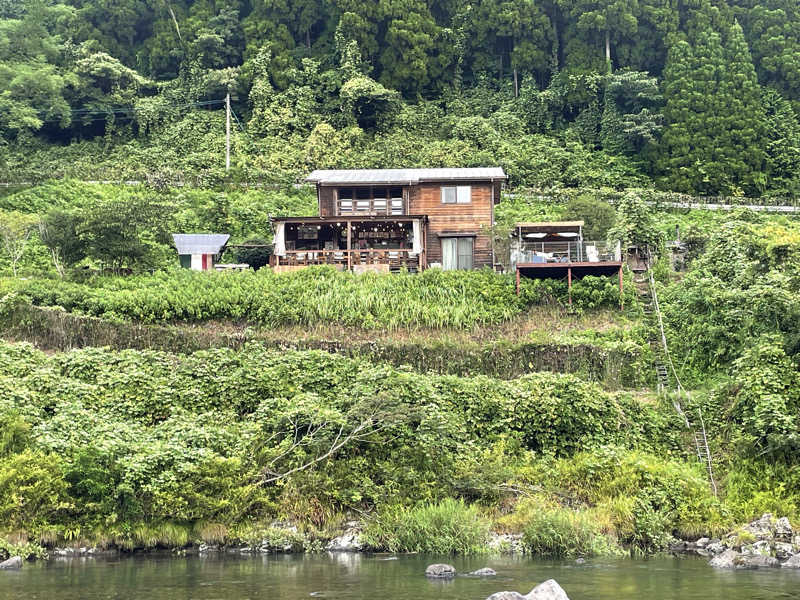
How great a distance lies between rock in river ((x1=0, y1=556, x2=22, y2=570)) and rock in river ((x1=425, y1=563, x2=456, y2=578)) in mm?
8466

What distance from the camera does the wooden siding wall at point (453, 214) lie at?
41.1 meters

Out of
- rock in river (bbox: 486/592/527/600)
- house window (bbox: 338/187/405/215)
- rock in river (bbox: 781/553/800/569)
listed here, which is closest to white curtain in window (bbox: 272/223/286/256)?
house window (bbox: 338/187/405/215)

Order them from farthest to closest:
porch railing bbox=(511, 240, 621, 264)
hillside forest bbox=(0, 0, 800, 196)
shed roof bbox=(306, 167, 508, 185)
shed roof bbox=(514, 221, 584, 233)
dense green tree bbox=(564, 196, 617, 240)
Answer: hillside forest bbox=(0, 0, 800, 196), dense green tree bbox=(564, 196, 617, 240), shed roof bbox=(306, 167, 508, 185), shed roof bbox=(514, 221, 584, 233), porch railing bbox=(511, 240, 621, 264)


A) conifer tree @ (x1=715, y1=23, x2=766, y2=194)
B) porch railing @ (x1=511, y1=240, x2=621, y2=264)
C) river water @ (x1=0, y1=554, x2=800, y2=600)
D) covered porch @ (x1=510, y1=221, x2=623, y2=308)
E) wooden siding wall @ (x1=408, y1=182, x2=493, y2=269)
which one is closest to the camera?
river water @ (x1=0, y1=554, x2=800, y2=600)

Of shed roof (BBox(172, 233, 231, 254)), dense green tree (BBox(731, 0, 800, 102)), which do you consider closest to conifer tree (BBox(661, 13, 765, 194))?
dense green tree (BBox(731, 0, 800, 102))

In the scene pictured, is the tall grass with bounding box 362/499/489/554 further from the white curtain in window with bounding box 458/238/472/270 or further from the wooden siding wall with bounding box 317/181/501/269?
the wooden siding wall with bounding box 317/181/501/269

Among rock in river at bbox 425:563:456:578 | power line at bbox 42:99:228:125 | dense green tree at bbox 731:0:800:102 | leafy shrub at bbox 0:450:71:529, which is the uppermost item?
dense green tree at bbox 731:0:800:102

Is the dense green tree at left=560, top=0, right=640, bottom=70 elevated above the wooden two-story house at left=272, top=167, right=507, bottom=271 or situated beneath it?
elevated above

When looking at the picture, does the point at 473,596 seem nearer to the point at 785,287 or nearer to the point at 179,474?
the point at 179,474

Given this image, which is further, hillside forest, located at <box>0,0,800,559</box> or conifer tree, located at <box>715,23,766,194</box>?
conifer tree, located at <box>715,23,766,194</box>

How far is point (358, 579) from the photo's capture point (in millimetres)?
18609

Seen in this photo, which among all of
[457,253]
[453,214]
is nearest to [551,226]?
[457,253]

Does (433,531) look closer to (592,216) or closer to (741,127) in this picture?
(592,216)

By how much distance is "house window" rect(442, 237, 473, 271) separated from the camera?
41031 mm
